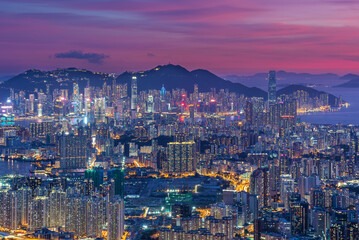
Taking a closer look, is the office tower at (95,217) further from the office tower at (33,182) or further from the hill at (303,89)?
the hill at (303,89)

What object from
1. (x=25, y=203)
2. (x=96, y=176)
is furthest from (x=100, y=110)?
(x=25, y=203)

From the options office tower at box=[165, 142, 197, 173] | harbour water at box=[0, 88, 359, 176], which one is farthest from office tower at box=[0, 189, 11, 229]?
office tower at box=[165, 142, 197, 173]

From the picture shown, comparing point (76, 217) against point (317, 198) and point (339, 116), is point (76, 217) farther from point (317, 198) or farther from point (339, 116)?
point (339, 116)

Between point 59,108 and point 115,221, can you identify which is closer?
point 115,221

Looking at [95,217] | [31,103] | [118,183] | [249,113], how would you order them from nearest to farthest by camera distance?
[95,217] < [118,183] < [249,113] < [31,103]

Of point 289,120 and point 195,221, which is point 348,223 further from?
point 289,120

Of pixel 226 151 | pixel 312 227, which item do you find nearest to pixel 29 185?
pixel 312 227
